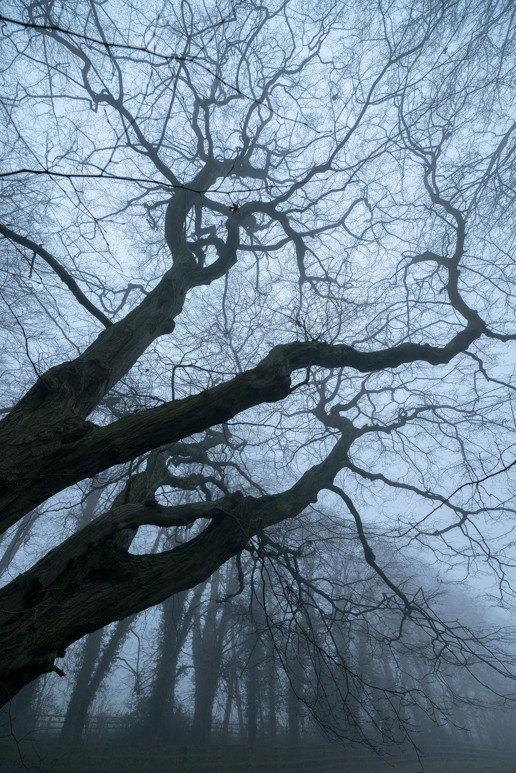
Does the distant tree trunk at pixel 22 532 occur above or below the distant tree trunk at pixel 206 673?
below

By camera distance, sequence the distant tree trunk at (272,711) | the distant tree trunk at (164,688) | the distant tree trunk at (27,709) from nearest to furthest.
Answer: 1. the distant tree trunk at (27,709)
2. the distant tree trunk at (164,688)
3. the distant tree trunk at (272,711)

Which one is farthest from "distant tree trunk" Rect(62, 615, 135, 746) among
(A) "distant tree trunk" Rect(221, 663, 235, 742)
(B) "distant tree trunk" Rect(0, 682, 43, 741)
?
(A) "distant tree trunk" Rect(221, 663, 235, 742)

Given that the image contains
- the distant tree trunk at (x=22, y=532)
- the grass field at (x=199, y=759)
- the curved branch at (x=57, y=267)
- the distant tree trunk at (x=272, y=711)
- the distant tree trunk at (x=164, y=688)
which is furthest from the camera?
the distant tree trunk at (x=272, y=711)

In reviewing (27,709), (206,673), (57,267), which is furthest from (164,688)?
(57,267)

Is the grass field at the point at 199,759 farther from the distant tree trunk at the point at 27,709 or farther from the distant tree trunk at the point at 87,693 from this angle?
the distant tree trunk at the point at 87,693

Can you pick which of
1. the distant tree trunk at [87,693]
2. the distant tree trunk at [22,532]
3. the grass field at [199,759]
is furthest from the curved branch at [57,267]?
the distant tree trunk at [87,693]

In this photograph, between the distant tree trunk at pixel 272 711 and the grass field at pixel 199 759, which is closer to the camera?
the grass field at pixel 199 759

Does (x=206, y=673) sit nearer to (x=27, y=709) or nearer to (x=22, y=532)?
(x=27, y=709)

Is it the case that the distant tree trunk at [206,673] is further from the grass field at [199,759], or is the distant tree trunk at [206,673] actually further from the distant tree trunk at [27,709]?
the distant tree trunk at [27,709]

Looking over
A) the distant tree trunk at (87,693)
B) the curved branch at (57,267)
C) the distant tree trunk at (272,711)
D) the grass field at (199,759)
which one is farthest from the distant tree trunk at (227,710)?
the curved branch at (57,267)

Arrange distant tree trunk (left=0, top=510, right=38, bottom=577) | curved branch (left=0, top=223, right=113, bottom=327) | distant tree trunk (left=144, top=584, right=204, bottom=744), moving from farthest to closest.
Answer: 1. distant tree trunk (left=144, top=584, right=204, bottom=744)
2. distant tree trunk (left=0, top=510, right=38, bottom=577)
3. curved branch (left=0, top=223, right=113, bottom=327)

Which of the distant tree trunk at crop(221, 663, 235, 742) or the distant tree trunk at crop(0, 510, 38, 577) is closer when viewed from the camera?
the distant tree trunk at crop(0, 510, 38, 577)

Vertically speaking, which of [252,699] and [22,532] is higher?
[252,699]

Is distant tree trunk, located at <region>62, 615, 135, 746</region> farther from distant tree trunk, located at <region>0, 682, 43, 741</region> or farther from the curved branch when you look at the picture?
the curved branch
